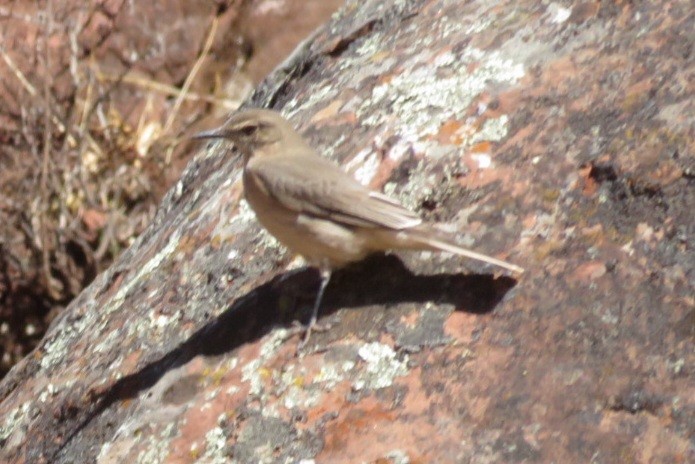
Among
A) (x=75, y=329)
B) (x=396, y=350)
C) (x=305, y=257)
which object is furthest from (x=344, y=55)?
(x=396, y=350)

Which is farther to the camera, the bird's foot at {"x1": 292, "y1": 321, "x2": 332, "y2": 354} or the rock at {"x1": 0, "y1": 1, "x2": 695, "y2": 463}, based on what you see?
the bird's foot at {"x1": 292, "y1": 321, "x2": 332, "y2": 354}

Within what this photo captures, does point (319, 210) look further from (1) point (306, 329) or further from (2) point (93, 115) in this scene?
(2) point (93, 115)

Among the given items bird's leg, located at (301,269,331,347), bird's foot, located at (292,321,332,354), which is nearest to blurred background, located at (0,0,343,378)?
bird's leg, located at (301,269,331,347)

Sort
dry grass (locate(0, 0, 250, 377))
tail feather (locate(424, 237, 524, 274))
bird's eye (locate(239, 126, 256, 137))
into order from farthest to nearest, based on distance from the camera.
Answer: dry grass (locate(0, 0, 250, 377)) < bird's eye (locate(239, 126, 256, 137)) < tail feather (locate(424, 237, 524, 274))

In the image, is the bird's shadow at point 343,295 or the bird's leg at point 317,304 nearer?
the bird's shadow at point 343,295

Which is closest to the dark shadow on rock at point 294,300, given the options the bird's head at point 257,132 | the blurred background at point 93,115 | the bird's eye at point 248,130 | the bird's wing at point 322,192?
the bird's wing at point 322,192

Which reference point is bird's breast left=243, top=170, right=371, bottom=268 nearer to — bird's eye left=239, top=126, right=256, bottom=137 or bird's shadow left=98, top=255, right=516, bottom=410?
bird's shadow left=98, top=255, right=516, bottom=410

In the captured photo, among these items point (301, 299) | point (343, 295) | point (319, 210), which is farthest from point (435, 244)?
point (319, 210)

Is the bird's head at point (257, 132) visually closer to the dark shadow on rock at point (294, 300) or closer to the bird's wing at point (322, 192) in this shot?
the bird's wing at point (322, 192)
